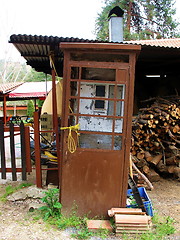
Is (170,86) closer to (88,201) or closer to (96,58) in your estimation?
(96,58)

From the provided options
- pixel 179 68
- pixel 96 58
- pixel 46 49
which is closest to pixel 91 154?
pixel 96 58

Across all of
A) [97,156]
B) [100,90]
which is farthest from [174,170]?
[100,90]

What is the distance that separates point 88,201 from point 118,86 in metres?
1.96

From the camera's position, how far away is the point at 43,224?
3.60 meters

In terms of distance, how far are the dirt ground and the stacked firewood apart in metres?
0.89

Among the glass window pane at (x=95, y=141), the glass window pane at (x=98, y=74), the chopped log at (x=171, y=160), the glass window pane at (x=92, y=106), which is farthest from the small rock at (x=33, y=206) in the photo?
the chopped log at (x=171, y=160)

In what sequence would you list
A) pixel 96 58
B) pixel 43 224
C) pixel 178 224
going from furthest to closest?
pixel 96 58
pixel 178 224
pixel 43 224

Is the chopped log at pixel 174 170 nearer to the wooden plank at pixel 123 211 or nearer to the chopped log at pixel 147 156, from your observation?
the chopped log at pixel 147 156

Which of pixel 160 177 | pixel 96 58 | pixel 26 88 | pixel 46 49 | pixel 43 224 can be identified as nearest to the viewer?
pixel 43 224

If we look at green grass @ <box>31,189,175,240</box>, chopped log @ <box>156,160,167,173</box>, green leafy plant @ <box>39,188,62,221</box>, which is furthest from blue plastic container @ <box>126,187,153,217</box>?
chopped log @ <box>156,160,167,173</box>

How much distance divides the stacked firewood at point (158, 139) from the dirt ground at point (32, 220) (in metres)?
0.89

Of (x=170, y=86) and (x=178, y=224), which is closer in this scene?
(x=178, y=224)

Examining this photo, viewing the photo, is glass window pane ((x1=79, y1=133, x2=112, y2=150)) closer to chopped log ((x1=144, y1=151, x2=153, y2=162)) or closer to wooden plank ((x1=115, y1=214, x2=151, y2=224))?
wooden plank ((x1=115, y1=214, x2=151, y2=224))

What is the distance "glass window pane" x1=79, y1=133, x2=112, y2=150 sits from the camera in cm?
418
